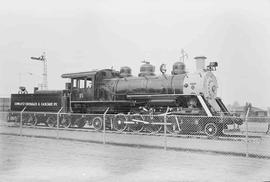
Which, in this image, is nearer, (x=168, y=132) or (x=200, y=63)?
(x=168, y=132)

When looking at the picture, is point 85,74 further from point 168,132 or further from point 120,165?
point 120,165

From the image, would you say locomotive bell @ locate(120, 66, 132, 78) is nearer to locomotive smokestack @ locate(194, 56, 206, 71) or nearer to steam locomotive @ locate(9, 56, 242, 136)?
steam locomotive @ locate(9, 56, 242, 136)

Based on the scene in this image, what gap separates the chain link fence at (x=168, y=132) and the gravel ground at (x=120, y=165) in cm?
143

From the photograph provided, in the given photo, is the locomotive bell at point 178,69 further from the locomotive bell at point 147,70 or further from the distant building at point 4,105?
the distant building at point 4,105

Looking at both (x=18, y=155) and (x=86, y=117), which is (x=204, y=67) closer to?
(x=86, y=117)

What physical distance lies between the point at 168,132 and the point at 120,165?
28.0 feet

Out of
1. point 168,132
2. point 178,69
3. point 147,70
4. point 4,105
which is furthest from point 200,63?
point 4,105

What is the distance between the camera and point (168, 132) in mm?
17547

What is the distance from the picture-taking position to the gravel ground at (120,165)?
7.66m

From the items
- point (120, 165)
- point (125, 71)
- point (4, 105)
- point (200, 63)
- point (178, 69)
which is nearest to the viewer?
point (120, 165)

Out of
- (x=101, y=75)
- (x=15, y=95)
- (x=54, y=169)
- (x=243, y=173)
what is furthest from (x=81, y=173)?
Result: (x=15, y=95)

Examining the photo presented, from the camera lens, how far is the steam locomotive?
17422 mm

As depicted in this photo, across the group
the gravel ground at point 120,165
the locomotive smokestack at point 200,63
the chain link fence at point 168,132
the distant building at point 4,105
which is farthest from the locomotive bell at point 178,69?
the distant building at point 4,105

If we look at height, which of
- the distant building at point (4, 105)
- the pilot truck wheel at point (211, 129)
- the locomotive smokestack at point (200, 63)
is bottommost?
the pilot truck wheel at point (211, 129)
